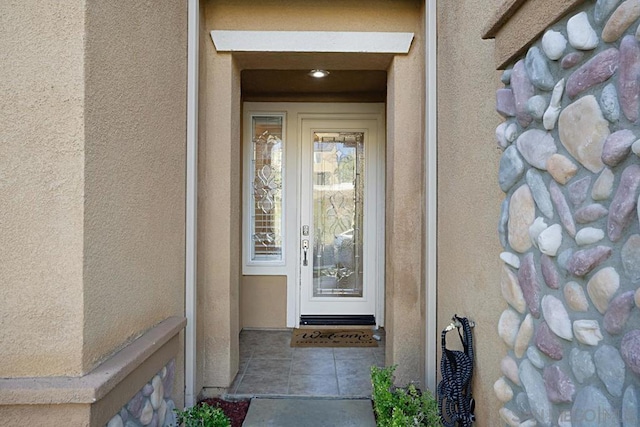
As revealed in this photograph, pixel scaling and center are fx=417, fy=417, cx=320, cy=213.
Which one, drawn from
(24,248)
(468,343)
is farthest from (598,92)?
(24,248)

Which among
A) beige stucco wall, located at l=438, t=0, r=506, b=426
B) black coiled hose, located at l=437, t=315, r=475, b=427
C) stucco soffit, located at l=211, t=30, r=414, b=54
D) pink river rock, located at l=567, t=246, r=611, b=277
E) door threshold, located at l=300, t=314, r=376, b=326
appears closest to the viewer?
pink river rock, located at l=567, t=246, r=611, b=277

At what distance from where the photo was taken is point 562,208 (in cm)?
125

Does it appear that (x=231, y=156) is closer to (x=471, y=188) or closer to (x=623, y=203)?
(x=471, y=188)

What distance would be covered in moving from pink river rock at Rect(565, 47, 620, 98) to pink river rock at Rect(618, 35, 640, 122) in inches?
1.3

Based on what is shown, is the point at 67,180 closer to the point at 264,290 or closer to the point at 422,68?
the point at 422,68

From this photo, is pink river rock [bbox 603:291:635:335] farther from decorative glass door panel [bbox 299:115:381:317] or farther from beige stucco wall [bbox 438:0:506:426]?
decorative glass door panel [bbox 299:115:381:317]

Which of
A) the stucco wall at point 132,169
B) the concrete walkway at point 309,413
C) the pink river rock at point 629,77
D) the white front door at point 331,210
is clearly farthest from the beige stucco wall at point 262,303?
the pink river rock at point 629,77

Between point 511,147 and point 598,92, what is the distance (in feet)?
1.65

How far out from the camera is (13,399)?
1508 millimetres

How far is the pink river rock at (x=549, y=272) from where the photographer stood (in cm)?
128

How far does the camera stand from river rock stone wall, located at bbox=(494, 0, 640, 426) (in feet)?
3.21

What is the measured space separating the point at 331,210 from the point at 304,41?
2.25 m

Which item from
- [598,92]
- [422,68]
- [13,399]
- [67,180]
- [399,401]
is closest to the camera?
[598,92]

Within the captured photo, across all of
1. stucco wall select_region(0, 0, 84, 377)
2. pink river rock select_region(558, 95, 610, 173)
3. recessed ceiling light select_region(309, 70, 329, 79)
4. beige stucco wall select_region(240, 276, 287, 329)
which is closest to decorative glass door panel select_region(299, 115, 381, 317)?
beige stucco wall select_region(240, 276, 287, 329)
